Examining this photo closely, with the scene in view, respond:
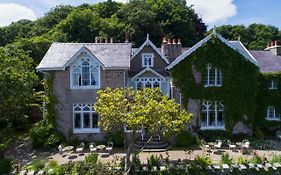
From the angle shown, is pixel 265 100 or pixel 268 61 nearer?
pixel 265 100

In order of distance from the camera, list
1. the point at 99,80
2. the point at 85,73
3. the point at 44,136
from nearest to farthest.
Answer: the point at 44,136 → the point at 99,80 → the point at 85,73

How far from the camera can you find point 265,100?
101ft

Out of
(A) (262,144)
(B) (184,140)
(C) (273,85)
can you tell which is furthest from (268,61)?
(B) (184,140)

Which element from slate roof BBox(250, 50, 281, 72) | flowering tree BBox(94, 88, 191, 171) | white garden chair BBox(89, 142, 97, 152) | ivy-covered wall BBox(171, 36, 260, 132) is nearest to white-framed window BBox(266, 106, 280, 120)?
ivy-covered wall BBox(171, 36, 260, 132)

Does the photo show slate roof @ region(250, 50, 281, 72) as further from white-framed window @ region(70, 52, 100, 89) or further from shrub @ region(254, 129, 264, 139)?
white-framed window @ region(70, 52, 100, 89)

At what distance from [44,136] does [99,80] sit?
7.15 meters

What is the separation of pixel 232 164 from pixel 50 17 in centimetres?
7295

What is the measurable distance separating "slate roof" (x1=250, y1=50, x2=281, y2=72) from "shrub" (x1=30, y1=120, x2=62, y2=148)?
867 inches

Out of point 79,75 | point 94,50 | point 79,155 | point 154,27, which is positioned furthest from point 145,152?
point 154,27

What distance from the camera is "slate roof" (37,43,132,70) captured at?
27703 millimetres

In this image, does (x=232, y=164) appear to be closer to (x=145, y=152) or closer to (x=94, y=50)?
(x=145, y=152)

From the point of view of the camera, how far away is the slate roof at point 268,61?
32031 mm

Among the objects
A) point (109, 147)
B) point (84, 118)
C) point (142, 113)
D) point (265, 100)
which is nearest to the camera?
point (142, 113)

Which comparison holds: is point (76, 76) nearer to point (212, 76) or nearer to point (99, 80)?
point (99, 80)
